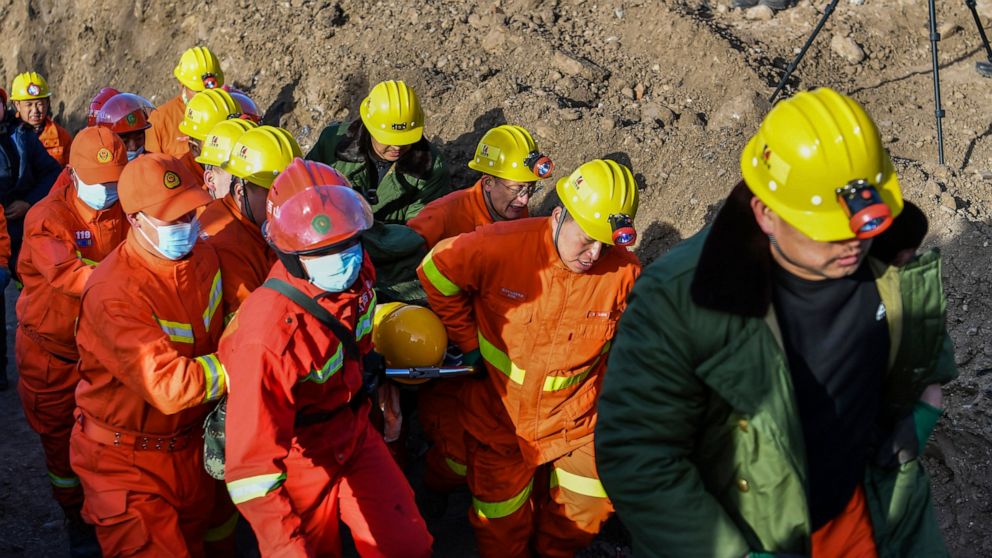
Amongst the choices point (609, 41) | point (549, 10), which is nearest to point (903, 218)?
point (609, 41)

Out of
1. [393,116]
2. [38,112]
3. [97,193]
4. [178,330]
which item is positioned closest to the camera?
[178,330]

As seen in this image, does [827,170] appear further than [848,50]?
No

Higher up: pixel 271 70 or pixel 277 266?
pixel 277 266

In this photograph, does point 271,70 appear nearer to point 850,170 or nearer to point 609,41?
point 609,41

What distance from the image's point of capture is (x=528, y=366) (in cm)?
477

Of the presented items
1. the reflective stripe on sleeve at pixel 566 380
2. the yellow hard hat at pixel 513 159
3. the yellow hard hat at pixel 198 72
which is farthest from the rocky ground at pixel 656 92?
the reflective stripe on sleeve at pixel 566 380

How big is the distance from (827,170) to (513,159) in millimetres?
3541

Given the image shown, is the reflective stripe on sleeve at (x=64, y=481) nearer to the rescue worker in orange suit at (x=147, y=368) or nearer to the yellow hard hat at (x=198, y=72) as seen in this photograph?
the rescue worker in orange suit at (x=147, y=368)

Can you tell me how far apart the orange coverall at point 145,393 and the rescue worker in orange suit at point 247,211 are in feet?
0.89

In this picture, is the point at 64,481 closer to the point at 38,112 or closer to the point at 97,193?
the point at 97,193

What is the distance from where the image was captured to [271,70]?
9875 mm

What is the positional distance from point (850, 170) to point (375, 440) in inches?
106

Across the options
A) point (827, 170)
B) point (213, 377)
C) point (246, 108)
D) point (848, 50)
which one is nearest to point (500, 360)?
point (213, 377)

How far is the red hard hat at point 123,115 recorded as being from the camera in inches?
301
